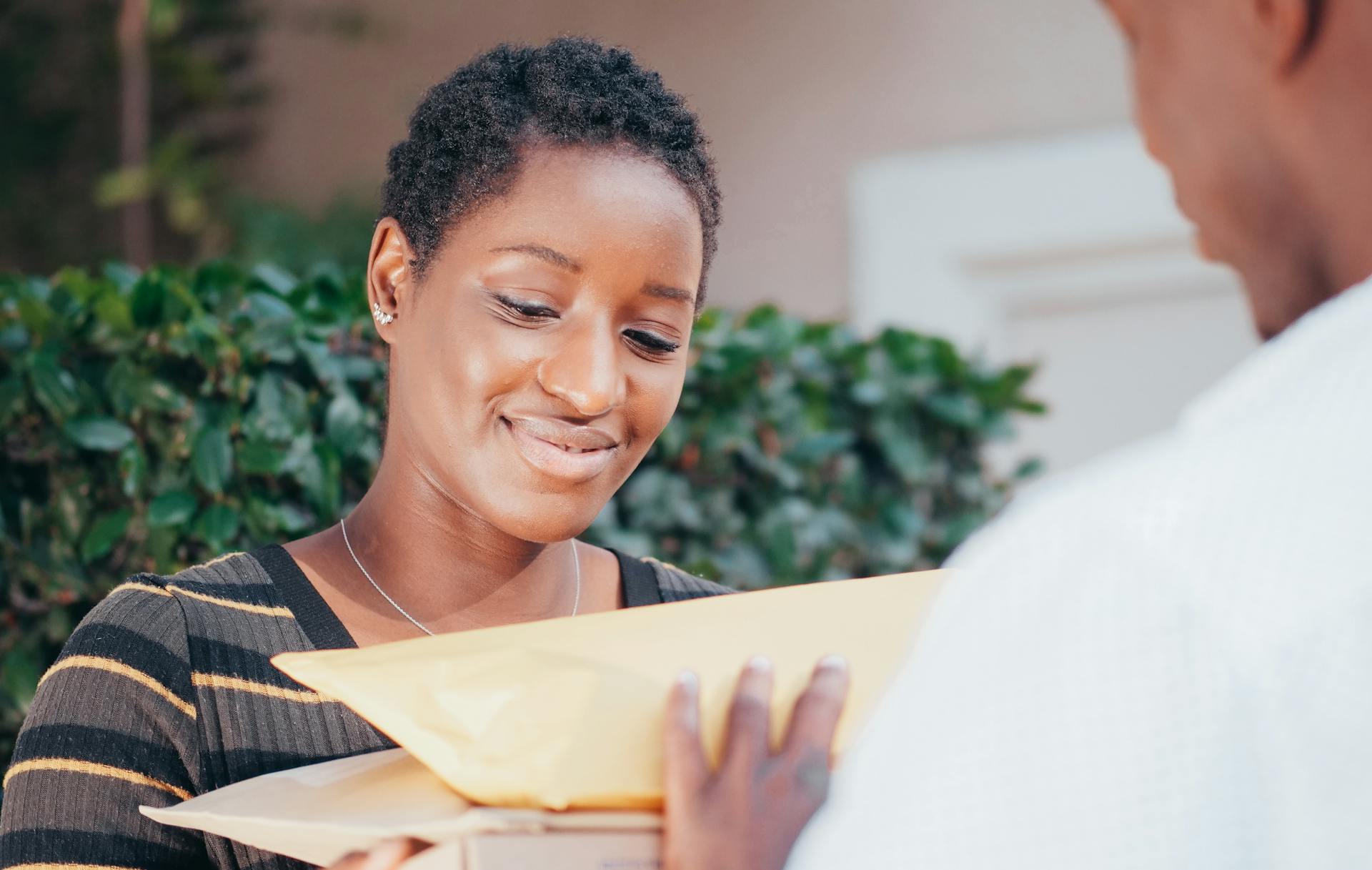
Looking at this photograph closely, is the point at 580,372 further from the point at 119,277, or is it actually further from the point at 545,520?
the point at 119,277

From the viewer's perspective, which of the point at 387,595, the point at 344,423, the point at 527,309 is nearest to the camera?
the point at 527,309

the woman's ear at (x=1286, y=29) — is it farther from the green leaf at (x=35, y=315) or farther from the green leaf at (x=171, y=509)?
the green leaf at (x=35, y=315)

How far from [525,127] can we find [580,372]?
292 millimetres

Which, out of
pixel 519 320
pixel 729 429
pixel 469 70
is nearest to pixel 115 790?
pixel 519 320

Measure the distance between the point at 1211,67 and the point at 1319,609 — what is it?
27 cm

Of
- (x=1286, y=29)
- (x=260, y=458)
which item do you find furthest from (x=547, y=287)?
(x=1286, y=29)

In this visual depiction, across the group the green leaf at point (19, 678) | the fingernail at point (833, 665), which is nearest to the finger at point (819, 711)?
the fingernail at point (833, 665)

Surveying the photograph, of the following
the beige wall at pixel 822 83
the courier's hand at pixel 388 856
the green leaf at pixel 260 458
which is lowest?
the courier's hand at pixel 388 856

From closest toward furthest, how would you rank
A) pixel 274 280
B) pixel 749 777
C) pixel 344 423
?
pixel 749 777 < pixel 344 423 < pixel 274 280

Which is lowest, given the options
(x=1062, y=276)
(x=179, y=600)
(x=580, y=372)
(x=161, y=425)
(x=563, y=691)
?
(x=563, y=691)

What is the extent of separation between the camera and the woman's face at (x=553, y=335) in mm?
1503

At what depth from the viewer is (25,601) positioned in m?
2.21

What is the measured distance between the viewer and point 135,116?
455 centimetres

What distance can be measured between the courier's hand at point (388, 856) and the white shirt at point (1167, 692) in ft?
1.82
